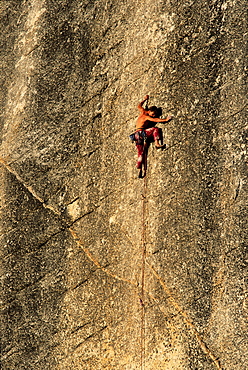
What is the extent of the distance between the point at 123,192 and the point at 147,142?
1.73 ft

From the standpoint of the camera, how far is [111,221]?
6266 millimetres

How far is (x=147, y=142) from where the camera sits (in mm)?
6129

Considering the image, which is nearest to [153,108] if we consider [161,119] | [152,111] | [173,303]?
[152,111]

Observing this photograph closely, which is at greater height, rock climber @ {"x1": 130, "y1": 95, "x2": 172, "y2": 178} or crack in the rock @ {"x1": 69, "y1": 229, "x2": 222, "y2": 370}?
rock climber @ {"x1": 130, "y1": 95, "x2": 172, "y2": 178}

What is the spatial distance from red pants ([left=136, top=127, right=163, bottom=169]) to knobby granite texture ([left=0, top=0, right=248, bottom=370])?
3.4 inches

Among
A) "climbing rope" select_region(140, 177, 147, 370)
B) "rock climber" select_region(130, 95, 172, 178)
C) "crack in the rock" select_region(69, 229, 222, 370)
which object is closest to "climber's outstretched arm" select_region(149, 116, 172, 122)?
"rock climber" select_region(130, 95, 172, 178)

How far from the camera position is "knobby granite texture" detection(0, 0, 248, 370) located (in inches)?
215

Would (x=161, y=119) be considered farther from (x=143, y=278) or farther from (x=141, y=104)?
(x=143, y=278)

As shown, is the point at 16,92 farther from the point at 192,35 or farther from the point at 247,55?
the point at 247,55

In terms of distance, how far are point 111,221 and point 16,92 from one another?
2256mm

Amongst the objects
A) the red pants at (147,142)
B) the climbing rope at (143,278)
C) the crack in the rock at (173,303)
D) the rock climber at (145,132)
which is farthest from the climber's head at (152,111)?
the crack in the rock at (173,303)

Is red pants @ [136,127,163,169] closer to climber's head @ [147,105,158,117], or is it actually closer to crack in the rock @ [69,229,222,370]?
climber's head @ [147,105,158,117]

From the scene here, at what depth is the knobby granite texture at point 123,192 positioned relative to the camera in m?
5.46

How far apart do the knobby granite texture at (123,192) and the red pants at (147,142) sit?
9 cm
